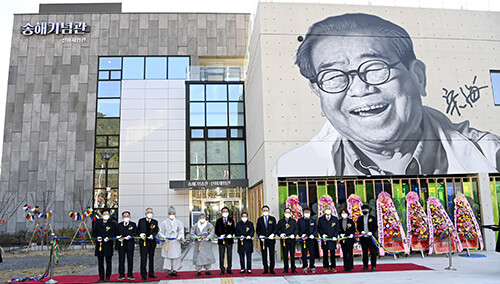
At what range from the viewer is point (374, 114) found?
44.0 ft

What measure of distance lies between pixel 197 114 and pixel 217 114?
1.01m

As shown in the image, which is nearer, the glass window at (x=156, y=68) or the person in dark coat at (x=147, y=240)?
the person in dark coat at (x=147, y=240)

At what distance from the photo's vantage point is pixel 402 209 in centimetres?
1301

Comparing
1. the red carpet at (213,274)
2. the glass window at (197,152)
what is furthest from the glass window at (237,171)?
the red carpet at (213,274)

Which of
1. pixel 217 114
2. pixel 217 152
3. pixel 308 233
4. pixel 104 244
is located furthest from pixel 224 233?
pixel 217 114

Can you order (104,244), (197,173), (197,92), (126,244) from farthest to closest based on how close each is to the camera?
(197,92)
(197,173)
(126,244)
(104,244)

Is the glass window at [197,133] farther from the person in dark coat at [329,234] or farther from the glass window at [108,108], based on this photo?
the person in dark coat at [329,234]

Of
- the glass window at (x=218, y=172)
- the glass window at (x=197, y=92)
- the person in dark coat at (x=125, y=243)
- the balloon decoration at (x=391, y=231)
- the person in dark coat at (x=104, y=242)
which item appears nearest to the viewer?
the person in dark coat at (x=104, y=242)

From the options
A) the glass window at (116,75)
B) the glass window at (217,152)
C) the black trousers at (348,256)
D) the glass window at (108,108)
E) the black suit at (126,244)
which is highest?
the glass window at (116,75)

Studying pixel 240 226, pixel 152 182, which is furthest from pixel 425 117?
pixel 152 182

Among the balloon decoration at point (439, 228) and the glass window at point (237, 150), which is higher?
the glass window at point (237, 150)

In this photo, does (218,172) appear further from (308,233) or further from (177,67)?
(308,233)

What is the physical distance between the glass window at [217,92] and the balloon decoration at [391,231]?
10243mm
